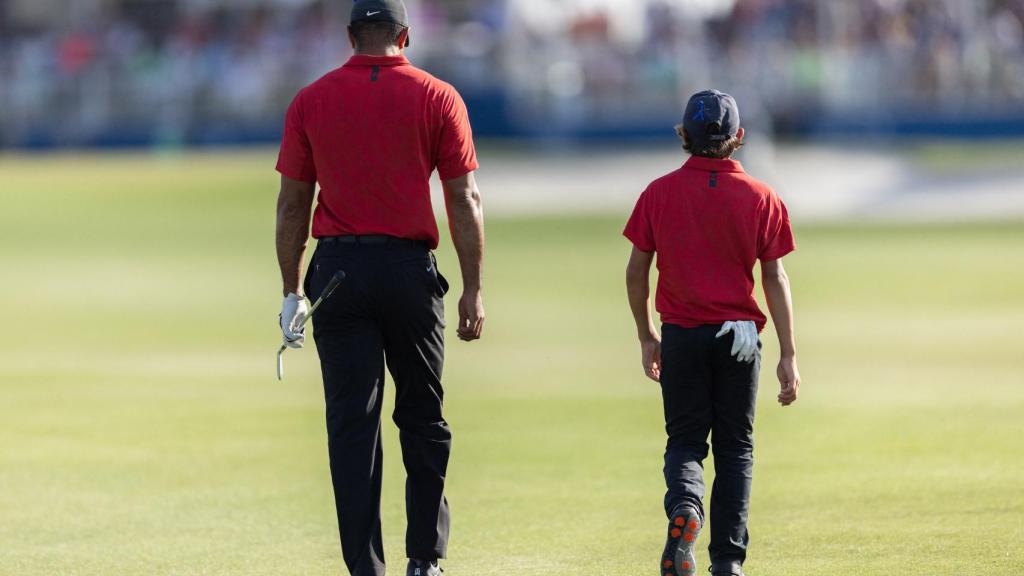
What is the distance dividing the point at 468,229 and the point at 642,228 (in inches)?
24.7

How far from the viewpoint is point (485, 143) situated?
128 feet

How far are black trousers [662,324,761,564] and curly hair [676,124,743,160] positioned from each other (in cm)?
62

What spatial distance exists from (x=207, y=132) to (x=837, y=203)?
17.4 meters

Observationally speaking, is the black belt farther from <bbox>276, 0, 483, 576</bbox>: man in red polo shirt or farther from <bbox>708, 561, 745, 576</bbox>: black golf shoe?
<bbox>708, 561, 745, 576</bbox>: black golf shoe

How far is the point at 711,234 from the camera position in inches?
247

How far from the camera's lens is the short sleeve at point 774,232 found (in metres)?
6.27

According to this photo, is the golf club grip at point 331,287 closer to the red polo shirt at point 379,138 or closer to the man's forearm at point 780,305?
the red polo shirt at point 379,138

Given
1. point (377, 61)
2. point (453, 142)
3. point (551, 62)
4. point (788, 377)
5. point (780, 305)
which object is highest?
point (377, 61)

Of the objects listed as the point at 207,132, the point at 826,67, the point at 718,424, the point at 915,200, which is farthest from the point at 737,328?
the point at 207,132

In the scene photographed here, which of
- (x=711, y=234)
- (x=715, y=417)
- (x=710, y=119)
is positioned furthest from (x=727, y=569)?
(x=710, y=119)

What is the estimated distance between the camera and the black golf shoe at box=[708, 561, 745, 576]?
6.33 meters

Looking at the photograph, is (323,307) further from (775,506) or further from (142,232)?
(142,232)

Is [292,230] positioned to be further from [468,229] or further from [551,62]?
[551,62]

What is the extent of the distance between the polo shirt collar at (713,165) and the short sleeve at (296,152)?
137cm
